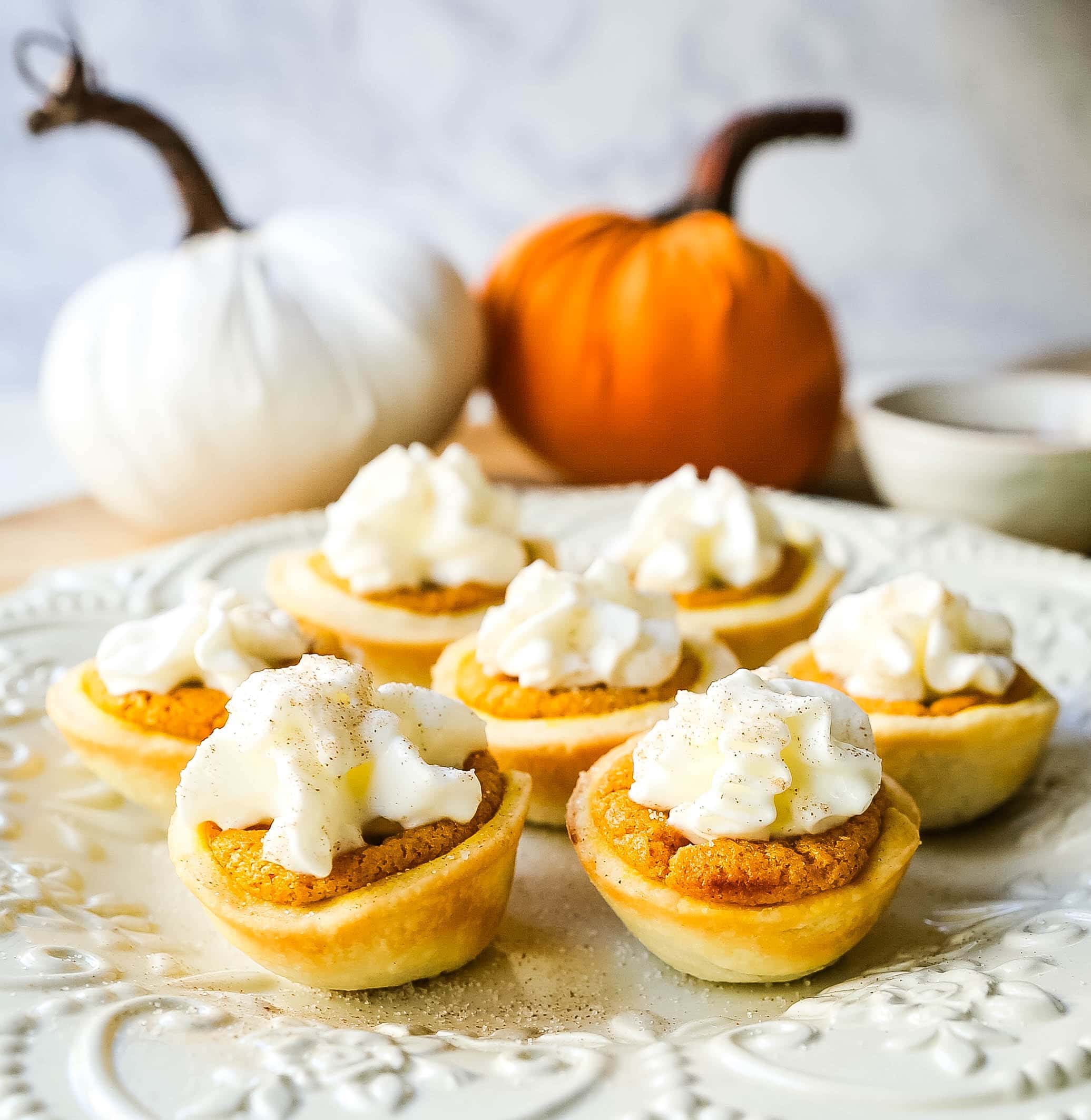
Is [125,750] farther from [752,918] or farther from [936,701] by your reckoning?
[936,701]

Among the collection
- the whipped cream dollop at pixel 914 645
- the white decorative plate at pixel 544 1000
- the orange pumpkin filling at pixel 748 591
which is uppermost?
the whipped cream dollop at pixel 914 645

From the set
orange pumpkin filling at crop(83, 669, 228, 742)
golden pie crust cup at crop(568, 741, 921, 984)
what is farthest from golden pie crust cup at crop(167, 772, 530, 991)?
orange pumpkin filling at crop(83, 669, 228, 742)

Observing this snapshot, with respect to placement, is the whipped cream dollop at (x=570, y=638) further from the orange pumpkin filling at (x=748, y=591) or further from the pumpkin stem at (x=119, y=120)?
the pumpkin stem at (x=119, y=120)

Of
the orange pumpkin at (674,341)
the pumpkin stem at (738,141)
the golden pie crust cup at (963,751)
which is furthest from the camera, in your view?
the pumpkin stem at (738,141)

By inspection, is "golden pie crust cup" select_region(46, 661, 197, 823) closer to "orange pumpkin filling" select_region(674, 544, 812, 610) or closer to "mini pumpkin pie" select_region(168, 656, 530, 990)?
"mini pumpkin pie" select_region(168, 656, 530, 990)

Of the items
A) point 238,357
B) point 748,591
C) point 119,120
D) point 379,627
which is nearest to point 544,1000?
point 379,627

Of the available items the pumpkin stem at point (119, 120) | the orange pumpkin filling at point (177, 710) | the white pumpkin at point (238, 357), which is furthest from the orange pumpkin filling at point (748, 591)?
the pumpkin stem at point (119, 120)

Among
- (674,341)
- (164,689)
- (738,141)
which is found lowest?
(164,689)
